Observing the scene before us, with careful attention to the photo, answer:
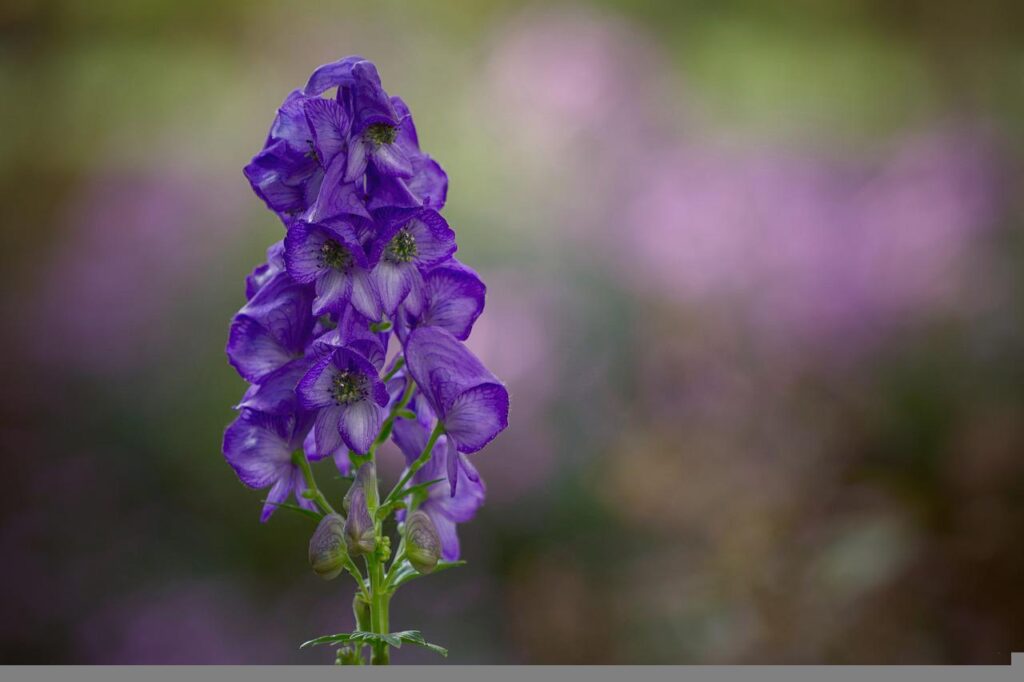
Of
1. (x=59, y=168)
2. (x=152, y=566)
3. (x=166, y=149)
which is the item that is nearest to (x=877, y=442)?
(x=152, y=566)

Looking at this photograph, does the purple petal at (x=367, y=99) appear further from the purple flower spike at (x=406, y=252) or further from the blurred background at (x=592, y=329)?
the blurred background at (x=592, y=329)

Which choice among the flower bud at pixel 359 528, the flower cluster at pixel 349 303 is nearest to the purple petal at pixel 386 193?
the flower cluster at pixel 349 303

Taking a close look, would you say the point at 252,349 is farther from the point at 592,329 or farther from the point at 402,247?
the point at 592,329

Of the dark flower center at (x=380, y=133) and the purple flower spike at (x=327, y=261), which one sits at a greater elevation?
the dark flower center at (x=380, y=133)

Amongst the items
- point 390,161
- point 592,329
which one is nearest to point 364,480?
point 390,161

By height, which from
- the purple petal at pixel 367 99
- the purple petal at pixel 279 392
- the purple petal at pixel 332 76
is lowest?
the purple petal at pixel 279 392

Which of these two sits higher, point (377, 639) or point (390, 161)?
point (390, 161)
